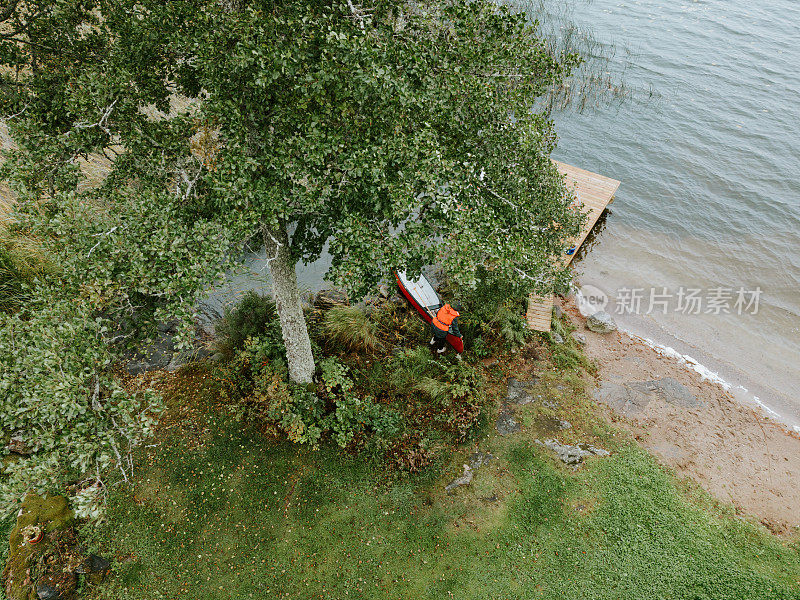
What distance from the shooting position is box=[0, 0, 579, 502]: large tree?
594 centimetres

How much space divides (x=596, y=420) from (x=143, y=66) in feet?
46.6

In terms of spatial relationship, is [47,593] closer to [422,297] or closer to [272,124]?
[272,124]

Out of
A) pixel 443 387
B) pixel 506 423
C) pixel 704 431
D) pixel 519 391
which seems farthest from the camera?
pixel 704 431

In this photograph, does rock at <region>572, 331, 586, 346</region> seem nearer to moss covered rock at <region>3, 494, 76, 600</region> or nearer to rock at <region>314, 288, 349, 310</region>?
rock at <region>314, 288, 349, 310</region>

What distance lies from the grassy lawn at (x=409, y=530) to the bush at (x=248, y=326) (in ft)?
A: 7.05

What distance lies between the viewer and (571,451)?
41.1 feet

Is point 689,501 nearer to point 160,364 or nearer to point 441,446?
point 441,446

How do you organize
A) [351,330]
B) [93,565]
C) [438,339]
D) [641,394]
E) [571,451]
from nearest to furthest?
[93,565] < [571,451] < [351,330] < [438,339] < [641,394]

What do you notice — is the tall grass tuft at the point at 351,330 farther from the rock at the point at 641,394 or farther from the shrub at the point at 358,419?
the rock at the point at 641,394

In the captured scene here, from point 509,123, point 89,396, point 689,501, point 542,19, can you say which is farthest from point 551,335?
point 542,19

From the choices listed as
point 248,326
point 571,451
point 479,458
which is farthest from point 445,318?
point 248,326

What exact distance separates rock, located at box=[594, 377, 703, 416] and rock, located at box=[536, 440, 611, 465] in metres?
2.21

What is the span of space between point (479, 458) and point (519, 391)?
287 cm

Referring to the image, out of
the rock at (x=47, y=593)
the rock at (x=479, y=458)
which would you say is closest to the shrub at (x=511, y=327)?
the rock at (x=479, y=458)
